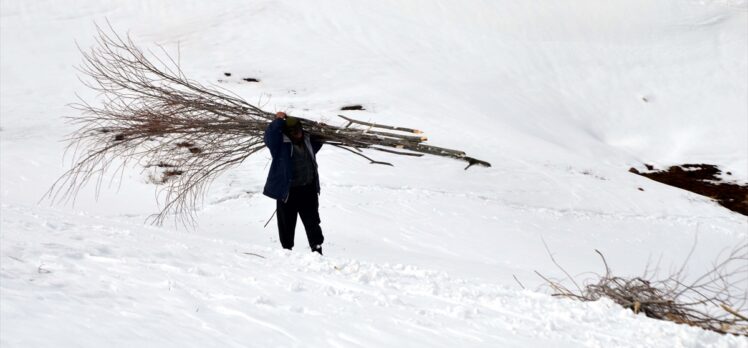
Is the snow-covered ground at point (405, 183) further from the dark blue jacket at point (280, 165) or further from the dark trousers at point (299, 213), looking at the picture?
the dark blue jacket at point (280, 165)

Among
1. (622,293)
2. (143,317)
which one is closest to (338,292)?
(143,317)

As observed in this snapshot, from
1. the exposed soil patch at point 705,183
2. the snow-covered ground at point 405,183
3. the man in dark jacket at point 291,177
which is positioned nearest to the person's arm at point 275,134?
the man in dark jacket at point 291,177

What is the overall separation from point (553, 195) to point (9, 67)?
1530cm

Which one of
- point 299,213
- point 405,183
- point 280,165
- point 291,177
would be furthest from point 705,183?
point 280,165

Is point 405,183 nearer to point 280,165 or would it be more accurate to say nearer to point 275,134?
point 280,165

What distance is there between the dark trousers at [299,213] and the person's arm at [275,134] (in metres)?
0.46

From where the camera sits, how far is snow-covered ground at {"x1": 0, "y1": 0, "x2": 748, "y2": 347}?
3.48m

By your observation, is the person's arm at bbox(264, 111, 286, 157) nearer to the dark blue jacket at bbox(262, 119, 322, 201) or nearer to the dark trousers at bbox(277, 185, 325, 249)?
the dark blue jacket at bbox(262, 119, 322, 201)

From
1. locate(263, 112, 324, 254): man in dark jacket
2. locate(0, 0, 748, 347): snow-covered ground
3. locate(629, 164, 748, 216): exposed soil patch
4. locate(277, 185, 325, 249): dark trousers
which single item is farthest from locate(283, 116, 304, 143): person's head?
locate(629, 164, 748, 216): exposed soil patch

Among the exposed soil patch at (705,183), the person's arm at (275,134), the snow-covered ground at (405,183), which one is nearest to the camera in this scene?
the snow-covered ground at (405,183)

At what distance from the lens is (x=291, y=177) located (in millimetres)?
5996

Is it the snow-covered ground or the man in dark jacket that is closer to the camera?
the snow-covered ground

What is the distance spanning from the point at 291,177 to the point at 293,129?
1.42 ft

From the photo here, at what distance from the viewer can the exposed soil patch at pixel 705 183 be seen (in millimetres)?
13477
